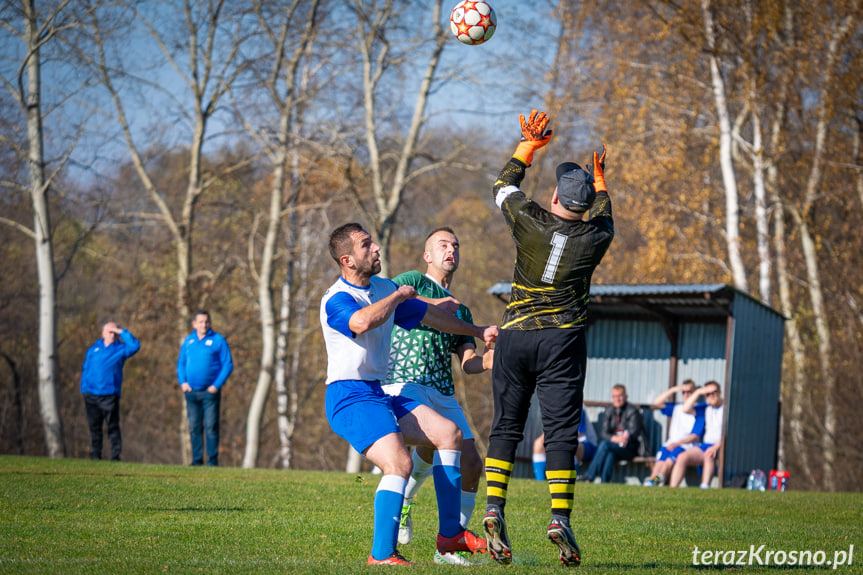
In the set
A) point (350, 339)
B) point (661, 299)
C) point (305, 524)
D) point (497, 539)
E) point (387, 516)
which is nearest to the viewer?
point (387, 516)

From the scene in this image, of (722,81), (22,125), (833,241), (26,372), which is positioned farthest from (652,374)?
(26,372)

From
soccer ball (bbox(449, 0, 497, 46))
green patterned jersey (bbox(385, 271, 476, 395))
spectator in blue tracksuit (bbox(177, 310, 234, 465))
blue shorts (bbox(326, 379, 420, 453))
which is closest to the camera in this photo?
blue shorts (bbox(326, 379, 420, 453))

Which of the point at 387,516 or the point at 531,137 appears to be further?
the point at 531,137

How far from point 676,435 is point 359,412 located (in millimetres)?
10898

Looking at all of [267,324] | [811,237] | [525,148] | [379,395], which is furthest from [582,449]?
[811,237]

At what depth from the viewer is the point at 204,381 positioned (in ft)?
48.2

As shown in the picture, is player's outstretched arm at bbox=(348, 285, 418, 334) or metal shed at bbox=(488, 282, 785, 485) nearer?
player's outstretched arm at bbox=(348, 285, 418, 334)

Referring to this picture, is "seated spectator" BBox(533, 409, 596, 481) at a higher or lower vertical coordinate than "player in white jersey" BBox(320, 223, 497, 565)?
lower

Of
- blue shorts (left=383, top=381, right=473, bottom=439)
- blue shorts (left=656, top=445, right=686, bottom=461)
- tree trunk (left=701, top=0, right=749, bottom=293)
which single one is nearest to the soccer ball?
blue shorts (left=383, top=381, right=473, bottom=439)

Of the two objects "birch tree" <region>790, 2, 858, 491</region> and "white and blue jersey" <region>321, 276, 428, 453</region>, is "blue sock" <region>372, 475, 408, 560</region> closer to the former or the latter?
"white and blue jersey" <region>321, 276, 428, 453</region>

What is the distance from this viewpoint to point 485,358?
6332 millimetres

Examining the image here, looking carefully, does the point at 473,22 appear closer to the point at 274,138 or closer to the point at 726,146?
the point at 726,146

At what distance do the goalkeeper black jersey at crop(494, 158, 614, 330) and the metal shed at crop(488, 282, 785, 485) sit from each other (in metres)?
9.56

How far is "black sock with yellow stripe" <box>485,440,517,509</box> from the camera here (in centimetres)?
559
